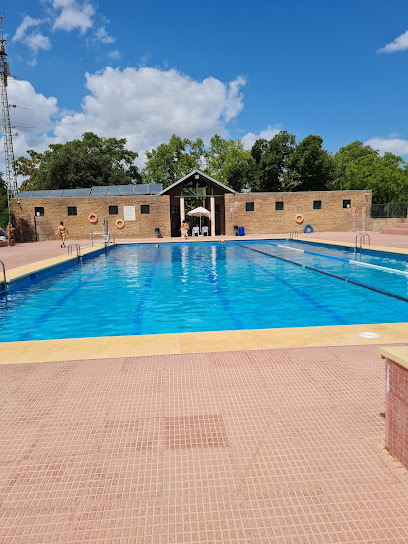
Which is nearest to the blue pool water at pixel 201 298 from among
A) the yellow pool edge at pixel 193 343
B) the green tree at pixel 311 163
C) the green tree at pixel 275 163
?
the yellow pool edge at pixel 193 343

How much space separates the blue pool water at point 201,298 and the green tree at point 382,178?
36279 millimetres

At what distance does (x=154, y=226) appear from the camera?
2773cm

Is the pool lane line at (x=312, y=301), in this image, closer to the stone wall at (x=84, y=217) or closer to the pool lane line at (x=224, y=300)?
the pool lane line at (x=224, y=300)

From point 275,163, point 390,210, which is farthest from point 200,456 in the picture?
point 275,163

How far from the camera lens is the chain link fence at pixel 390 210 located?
25.2 metres

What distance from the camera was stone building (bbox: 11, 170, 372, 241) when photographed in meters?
27.0

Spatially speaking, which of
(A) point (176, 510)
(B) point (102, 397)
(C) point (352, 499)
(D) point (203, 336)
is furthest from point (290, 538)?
(D) point (203, 336)

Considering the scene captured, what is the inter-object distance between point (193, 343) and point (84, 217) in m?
24.9

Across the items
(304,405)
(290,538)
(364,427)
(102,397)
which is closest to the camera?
(290,538)

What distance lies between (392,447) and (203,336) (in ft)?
9.08

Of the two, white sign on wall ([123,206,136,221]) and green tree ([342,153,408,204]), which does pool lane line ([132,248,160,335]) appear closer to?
white sign on wall ([123,206,136,221])

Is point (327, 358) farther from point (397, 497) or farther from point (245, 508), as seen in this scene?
point (245, 508)

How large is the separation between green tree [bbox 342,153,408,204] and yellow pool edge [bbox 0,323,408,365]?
46743mm

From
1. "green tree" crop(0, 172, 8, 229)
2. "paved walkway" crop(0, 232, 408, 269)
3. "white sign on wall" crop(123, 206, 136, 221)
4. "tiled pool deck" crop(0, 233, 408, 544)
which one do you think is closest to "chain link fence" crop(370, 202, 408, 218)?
"paved walkway" crop(0, 232, 408, 269)
